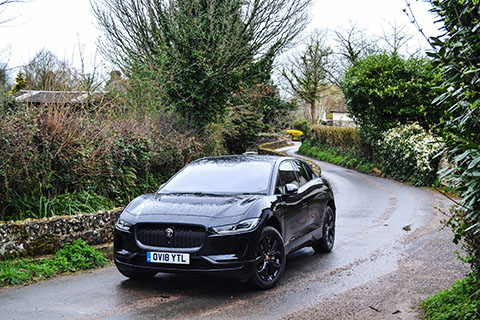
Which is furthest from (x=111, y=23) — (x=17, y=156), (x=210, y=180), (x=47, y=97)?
(x=210, y=180)

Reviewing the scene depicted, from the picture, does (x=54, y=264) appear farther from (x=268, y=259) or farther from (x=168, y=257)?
(x=268, y=259)

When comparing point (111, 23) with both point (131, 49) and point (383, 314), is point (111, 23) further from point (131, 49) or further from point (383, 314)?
point (383, 314)

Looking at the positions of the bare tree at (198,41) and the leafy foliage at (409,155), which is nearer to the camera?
the bare tree at (198,41)

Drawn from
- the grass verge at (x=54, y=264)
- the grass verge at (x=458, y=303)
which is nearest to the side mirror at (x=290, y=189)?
the grass verge at (x=458, y=303)

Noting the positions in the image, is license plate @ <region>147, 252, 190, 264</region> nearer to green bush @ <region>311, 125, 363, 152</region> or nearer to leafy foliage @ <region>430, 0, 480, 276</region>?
leafy foliage @ <region>430, 0, 480, 276</region>

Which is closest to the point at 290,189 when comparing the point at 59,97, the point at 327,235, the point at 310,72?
the point at 327,235

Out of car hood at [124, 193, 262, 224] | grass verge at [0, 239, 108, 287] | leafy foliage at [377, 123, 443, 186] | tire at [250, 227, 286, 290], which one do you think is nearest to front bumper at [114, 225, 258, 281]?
tire at [250, 227, 286, 290]

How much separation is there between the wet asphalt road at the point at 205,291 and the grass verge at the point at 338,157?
669 inches

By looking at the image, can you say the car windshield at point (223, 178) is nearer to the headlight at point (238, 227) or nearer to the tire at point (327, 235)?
the headlight at point (238, 227)

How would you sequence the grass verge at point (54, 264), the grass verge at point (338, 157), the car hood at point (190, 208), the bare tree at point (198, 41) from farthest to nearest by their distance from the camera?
the grass verge at point (338, 157) < the bare tree at point (198, 41) < the grass verge at point (54, 264) < the car hood at point (190, 208)

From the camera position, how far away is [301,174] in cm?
878

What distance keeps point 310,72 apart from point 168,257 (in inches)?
2036

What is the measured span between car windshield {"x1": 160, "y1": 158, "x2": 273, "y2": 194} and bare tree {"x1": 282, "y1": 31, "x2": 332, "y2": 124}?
47398 millimetres

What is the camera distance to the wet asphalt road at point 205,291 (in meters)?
5.77
